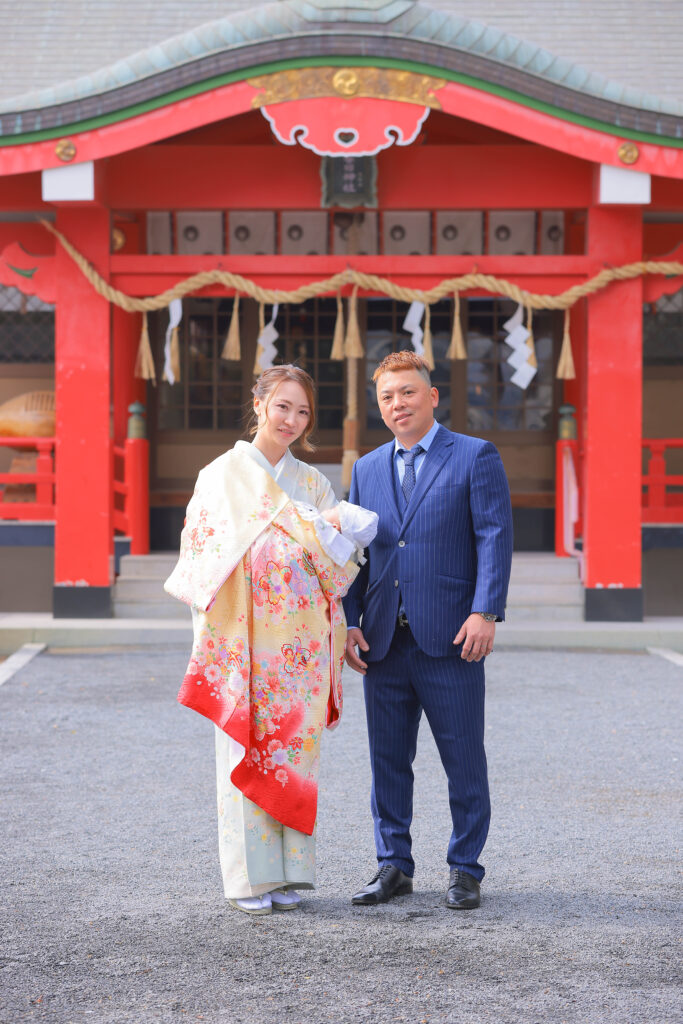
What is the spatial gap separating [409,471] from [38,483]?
6.49 m

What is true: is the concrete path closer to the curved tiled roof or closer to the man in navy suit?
the curved tiled roof

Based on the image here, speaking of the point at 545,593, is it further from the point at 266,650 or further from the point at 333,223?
the point at 266,650

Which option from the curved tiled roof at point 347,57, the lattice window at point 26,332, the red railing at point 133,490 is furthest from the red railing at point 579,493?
the lattice window at point 26,332

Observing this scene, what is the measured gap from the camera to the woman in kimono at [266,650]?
3797 mm

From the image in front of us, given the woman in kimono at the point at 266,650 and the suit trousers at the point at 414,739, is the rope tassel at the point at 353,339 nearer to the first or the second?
the woman in kimono at the point at 266,650

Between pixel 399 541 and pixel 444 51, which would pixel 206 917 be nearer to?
pixel 399 541

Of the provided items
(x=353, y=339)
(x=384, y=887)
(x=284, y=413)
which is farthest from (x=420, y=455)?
(x=353, y=339)

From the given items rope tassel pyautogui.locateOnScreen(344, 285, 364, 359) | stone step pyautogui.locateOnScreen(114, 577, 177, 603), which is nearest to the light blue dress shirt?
rope tassel pyautogui.locateOnScreen(344, 285, 364, 359)

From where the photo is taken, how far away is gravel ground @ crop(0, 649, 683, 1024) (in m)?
3.15

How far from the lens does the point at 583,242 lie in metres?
11.3

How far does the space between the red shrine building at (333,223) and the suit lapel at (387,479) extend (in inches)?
205

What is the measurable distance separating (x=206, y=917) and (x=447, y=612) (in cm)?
119

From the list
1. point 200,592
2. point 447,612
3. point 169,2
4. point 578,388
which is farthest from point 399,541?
point 169,2

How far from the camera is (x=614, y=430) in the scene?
9602mm
